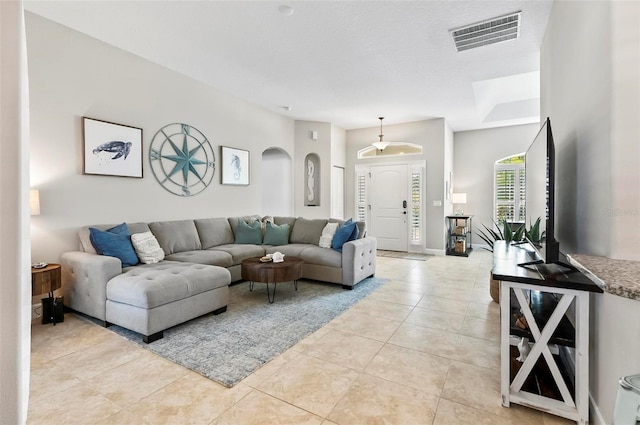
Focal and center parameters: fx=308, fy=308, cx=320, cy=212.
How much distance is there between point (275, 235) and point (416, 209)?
3.62 meters

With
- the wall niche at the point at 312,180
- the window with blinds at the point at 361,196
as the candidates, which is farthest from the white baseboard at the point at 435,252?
the wall niche at the point at 312,180

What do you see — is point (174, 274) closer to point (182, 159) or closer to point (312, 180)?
point (182, 159)

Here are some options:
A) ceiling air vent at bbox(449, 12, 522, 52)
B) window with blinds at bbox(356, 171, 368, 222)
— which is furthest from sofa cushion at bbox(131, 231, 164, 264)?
window with blinds at bbox(356, 171, 368, 222)

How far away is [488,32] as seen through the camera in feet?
10.4

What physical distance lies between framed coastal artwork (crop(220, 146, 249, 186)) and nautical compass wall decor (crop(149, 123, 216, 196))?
0.69ft

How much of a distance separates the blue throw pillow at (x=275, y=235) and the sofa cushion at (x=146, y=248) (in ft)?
5.36

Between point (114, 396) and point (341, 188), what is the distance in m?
6.35

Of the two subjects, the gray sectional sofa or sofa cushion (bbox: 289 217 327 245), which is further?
sofa cushion (bbox: 289 217 327 245)

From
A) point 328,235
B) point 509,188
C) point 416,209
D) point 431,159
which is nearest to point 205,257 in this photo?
point 328,235

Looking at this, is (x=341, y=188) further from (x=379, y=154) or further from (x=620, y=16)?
(x=620, y=16)

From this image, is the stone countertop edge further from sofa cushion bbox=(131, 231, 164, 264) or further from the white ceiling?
sofa cushion bbox=(131, 231, 164, 264)

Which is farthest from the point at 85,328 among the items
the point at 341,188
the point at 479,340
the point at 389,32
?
the point at 341,188

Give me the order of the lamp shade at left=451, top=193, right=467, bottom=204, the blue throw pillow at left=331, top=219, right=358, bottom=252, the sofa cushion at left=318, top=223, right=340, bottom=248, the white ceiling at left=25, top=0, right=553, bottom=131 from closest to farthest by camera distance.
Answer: the white ceiling at left=25, top=0, right=553, bottom=131, the blue throw pillow at left=331, top=219, right=358, bottom=252, the sofa cushion at left=318, top=223, right=340, bottom=248, the lamp shade at left=451, top=193, right=467, bottom=204

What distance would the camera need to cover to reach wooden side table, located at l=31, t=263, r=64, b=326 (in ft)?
8.87
